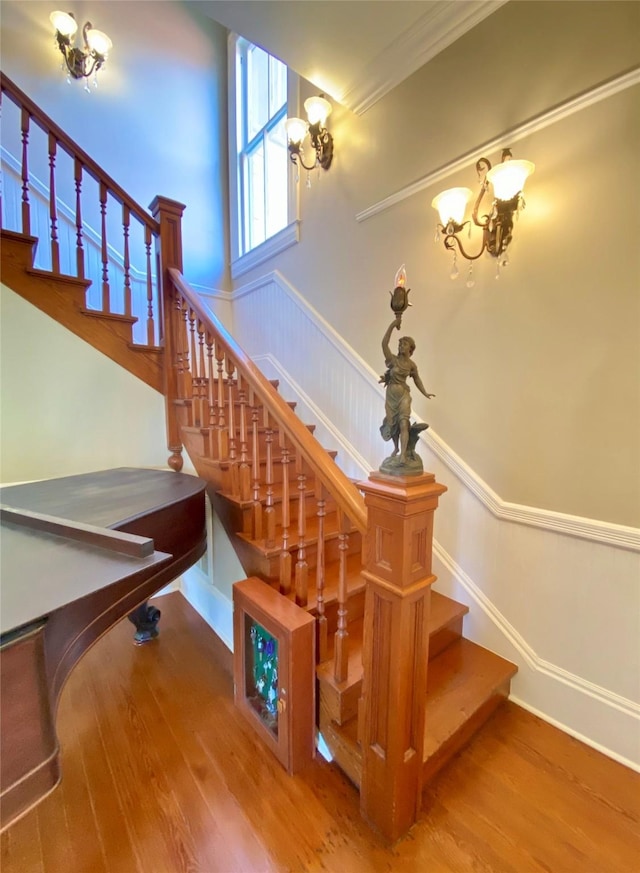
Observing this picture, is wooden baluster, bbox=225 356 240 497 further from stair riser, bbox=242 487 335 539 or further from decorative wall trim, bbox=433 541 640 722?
decorative wall trim, bbox=433 541 640 722

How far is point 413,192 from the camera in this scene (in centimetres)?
197

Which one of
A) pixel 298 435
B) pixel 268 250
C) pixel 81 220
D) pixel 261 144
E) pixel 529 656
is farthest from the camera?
pixel 261 144

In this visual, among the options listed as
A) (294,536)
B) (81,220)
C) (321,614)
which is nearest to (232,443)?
(294,536)

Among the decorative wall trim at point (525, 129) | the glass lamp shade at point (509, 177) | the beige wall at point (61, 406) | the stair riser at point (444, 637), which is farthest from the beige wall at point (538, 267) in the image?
the beige wall at point (61, 406)

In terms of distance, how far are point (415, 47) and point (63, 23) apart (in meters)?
2.47

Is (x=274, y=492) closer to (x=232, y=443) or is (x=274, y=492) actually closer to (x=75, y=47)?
(x=232, y=443)

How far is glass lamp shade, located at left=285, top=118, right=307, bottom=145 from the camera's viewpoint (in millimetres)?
2258

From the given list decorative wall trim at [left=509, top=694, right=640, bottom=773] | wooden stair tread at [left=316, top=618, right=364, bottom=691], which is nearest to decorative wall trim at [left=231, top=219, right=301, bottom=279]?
wooden stair tread at [left=316, top=618, right=364, bottom=691]

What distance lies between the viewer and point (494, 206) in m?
1.50

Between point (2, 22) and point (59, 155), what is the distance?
79cm

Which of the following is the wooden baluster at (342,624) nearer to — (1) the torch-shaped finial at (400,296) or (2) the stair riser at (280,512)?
(2) the stair riser at (280,512)

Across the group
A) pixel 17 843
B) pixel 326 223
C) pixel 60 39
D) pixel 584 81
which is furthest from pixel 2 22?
pixel 17 843

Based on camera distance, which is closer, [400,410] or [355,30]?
[400,410]

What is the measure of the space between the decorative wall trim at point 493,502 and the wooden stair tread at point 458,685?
0.66m
